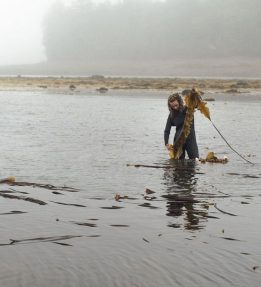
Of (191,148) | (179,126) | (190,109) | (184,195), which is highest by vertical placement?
(190,109)

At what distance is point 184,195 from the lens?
31.7 feet

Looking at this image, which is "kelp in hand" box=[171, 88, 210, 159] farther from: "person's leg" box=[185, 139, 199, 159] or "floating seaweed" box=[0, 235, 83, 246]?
"floating seaweed" box=[0, 235, 83, 246]

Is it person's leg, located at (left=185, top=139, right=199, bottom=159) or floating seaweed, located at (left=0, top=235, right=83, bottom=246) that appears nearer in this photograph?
floating seaweed, located at (left=0, top=235, right=83, bottom=246)

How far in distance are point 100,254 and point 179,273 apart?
1040mm

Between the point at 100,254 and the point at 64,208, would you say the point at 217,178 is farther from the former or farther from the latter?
the point at 100,254

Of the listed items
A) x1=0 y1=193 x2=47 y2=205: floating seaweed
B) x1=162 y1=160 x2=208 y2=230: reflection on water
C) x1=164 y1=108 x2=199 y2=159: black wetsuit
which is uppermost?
x1=164 y1=108 x2=199 y2=159: black wetsuit

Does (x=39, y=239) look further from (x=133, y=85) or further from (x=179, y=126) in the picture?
(x=133, y=85)

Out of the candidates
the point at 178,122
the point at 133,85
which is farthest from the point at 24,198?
the point at 133,85

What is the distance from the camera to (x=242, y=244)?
670 cm

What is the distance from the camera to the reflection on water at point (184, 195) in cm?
789

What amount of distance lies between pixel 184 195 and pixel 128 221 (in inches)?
88.0

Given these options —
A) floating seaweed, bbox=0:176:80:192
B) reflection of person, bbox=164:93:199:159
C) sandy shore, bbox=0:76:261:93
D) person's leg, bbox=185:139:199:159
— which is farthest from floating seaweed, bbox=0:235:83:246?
sandy shore, bbox=0:76:261:93

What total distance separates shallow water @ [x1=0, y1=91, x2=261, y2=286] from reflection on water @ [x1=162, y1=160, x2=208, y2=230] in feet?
0.06

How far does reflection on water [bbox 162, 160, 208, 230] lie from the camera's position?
25.9ft
